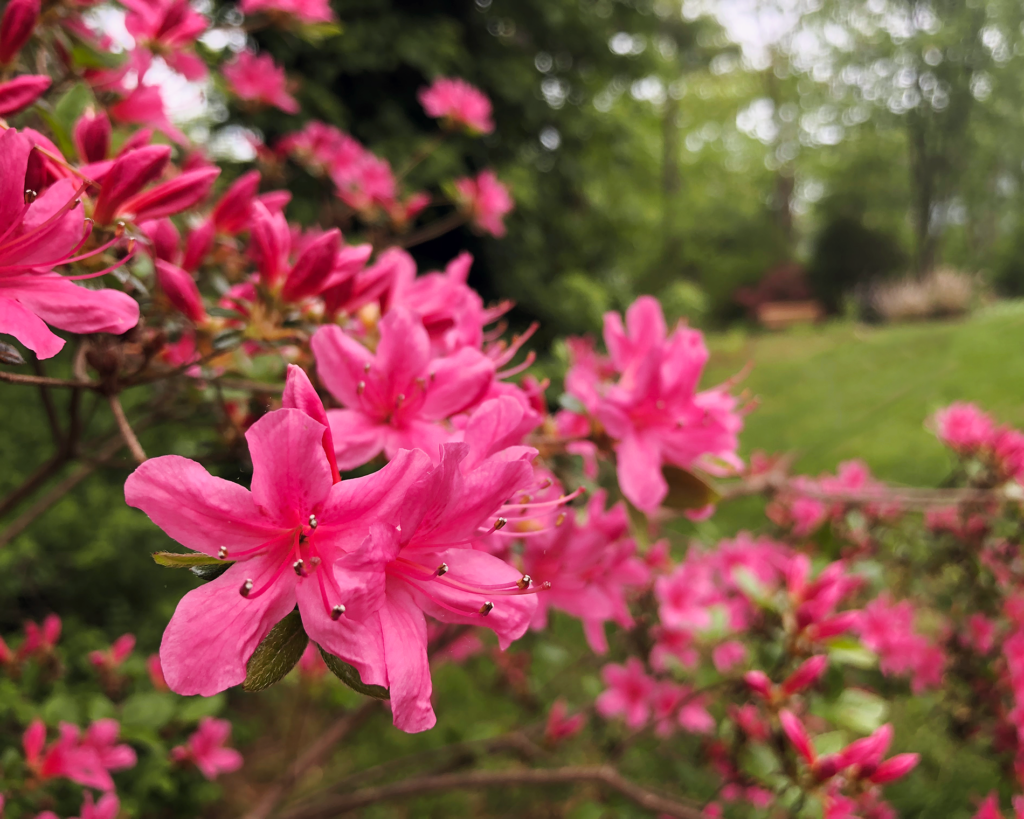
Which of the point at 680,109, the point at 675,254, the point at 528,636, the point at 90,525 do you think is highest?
the point at 680,109

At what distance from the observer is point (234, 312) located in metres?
0.78

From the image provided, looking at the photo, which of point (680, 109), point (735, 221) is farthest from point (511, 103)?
point (735, 221)

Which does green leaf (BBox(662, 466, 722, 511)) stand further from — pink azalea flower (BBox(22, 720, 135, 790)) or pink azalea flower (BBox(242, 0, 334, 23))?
pink azalea flower (BBox(242, 0, 334, 23))

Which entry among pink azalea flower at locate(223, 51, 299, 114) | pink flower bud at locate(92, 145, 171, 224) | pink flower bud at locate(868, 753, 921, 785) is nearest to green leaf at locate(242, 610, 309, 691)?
pink flower bud at locate(92, 145, 171, 224)

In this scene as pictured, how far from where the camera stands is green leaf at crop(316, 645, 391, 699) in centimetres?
46

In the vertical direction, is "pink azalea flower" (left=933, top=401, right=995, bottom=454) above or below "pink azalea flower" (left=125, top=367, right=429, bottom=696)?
below

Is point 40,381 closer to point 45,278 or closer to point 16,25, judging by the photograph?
point 45,278

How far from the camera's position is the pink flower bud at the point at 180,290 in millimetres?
716

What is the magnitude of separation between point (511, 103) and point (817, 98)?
12.7 metres

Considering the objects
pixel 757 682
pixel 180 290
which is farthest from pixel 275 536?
pixel 757 682

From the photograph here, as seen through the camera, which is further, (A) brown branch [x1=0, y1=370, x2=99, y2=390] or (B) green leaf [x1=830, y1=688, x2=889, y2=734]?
(B) green leaf [x1=830, y1=688, x2=889, y2=734]

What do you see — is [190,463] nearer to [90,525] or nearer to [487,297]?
[90,525]

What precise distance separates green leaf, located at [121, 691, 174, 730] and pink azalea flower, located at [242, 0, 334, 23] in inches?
60.0

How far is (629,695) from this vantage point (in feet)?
6.37
